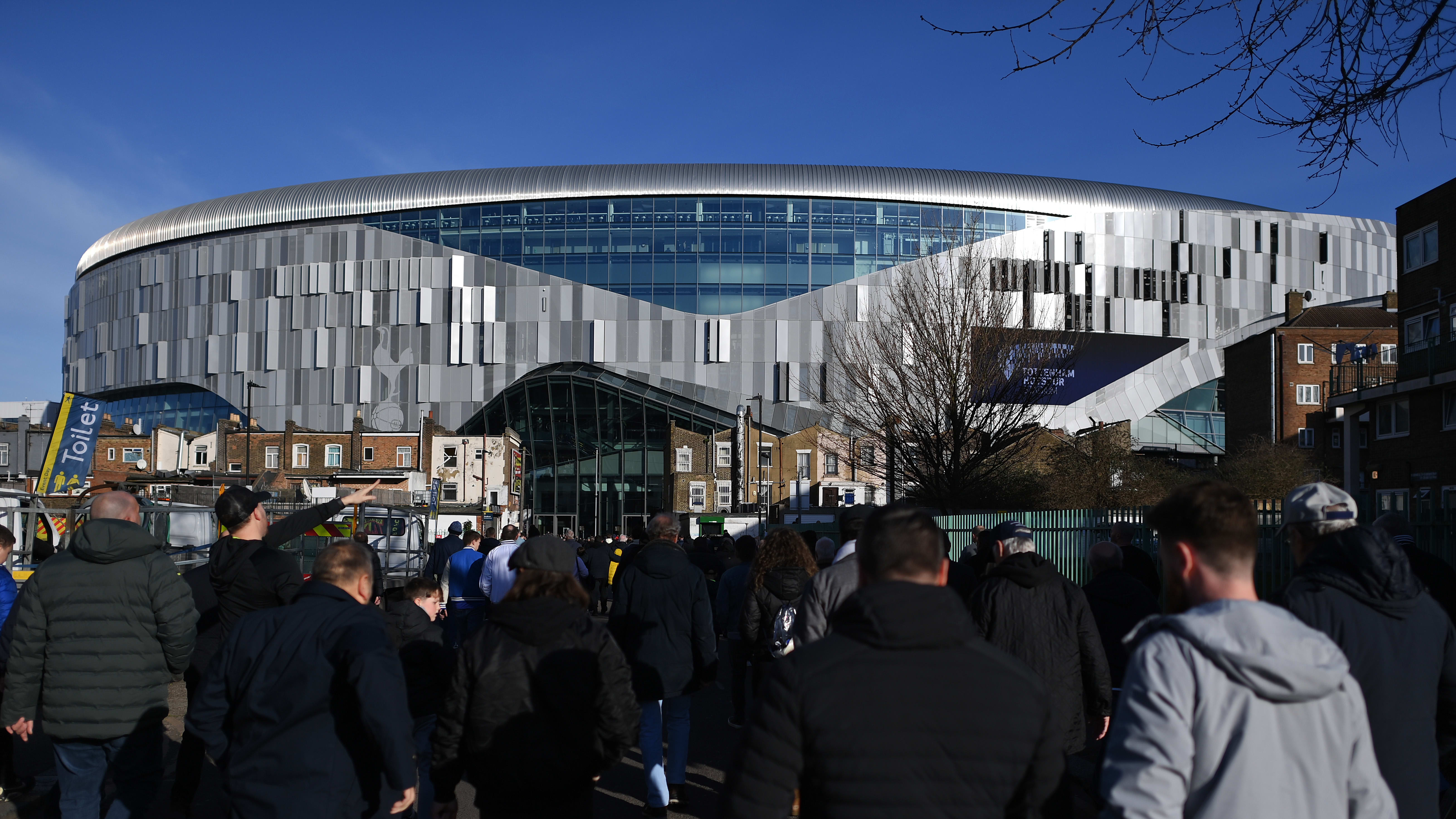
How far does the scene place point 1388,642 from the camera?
10.6 ft

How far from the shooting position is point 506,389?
6316 cm

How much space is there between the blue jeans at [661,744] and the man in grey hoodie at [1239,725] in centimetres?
419

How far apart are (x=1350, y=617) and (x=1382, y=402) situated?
32319mm

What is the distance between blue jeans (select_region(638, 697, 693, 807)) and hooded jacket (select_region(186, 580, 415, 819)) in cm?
251

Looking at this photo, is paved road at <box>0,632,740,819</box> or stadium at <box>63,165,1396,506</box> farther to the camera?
stadium at <box>63,165,1396,506</box>

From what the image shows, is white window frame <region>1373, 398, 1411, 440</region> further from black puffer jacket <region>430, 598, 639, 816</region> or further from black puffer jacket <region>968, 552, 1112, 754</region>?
black puffer jacket <region>430, 598, 639, 816</region>

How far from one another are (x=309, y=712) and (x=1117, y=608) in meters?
4.67

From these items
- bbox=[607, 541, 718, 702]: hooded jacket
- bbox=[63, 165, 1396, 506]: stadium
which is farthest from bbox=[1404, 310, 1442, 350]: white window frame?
bbox=[63, 165, 1396, 506]: stadium

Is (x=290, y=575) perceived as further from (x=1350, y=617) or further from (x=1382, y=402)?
(x=1382, y=402)

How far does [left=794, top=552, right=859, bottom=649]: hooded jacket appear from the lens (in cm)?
552

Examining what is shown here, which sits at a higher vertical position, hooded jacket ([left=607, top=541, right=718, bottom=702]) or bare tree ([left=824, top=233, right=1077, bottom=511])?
bare tree ([left=824, top=233, right=1077, bottom=511])

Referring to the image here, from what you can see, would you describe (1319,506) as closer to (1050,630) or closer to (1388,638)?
(1388,638)

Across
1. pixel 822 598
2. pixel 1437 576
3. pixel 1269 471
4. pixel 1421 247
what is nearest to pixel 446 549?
pixel 822 598

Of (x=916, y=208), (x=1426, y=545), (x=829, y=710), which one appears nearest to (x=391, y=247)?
(x=916, y=208)
